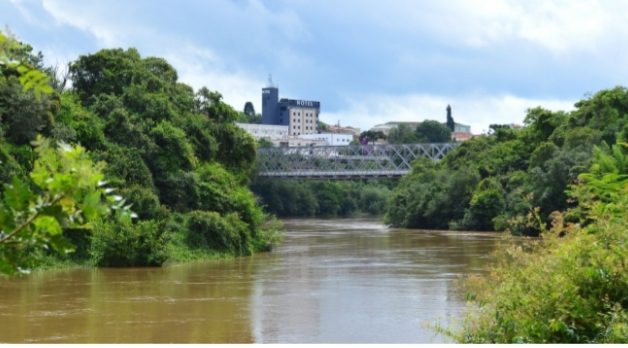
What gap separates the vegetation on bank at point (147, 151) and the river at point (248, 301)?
1408 mm

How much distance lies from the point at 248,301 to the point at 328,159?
216ft

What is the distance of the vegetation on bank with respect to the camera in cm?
2923

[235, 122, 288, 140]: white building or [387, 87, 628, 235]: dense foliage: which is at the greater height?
[235, 122, 288, 140]: white building

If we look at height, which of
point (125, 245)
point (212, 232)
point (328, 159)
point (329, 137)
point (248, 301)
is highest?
point (329, 137)

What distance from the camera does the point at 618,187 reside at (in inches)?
523

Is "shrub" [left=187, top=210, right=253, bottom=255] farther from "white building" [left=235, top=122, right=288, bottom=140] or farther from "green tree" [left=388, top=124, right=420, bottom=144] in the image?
"white building" [left=235, top=122, right=288, bottom=140]

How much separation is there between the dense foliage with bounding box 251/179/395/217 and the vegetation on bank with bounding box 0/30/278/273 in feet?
137

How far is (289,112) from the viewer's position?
541 feet

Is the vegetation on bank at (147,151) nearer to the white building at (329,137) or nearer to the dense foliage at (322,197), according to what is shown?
the dense foliage at (322,197)

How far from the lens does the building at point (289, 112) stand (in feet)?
527

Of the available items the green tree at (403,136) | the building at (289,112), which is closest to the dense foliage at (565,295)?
the green tree at (403,136)

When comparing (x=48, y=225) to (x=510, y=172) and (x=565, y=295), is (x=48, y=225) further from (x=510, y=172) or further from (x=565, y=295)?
(x=510, y=172)

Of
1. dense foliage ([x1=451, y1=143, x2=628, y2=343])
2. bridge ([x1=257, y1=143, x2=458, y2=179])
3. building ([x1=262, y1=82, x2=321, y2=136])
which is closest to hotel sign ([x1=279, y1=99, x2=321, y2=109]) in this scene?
building ([x1=262, y1=82, x2=321, y2=136])

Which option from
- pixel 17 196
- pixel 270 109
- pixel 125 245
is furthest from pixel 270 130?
pixel 17 196
